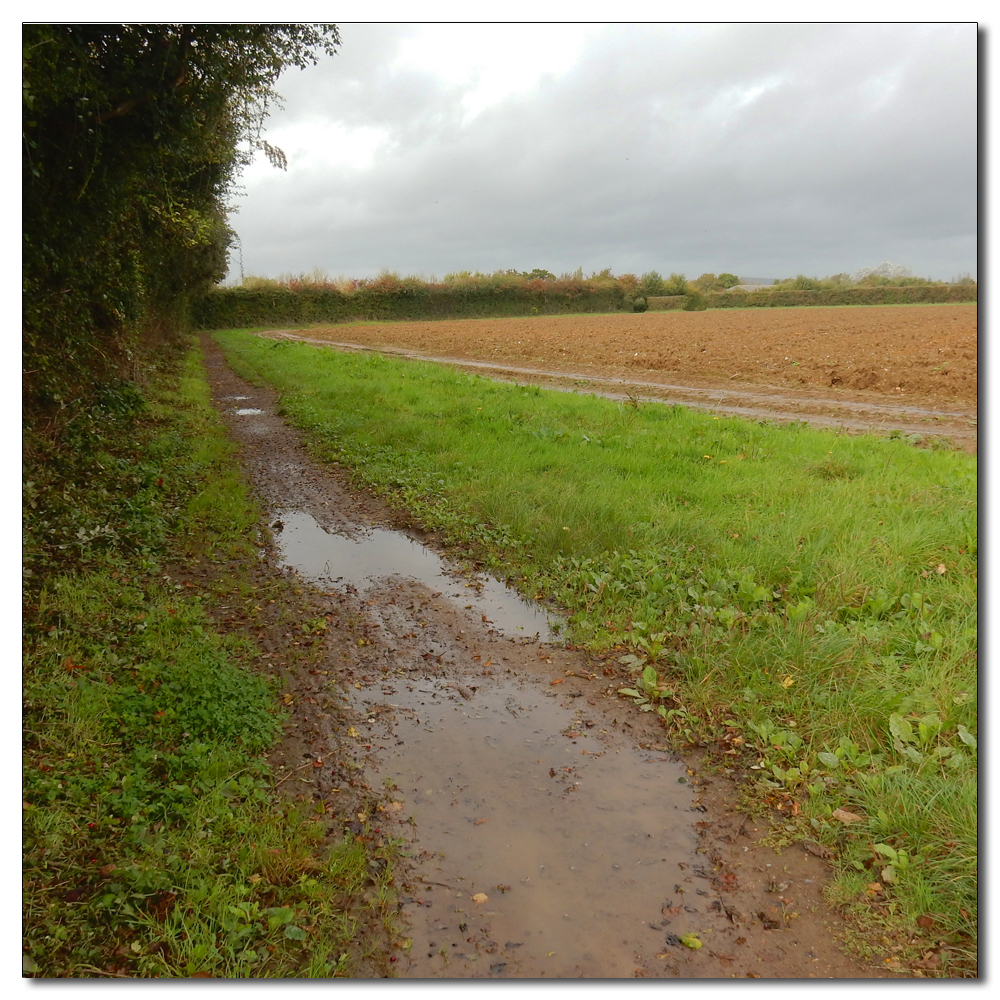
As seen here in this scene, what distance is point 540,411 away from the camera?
11.2 m

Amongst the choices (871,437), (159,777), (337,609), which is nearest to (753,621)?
(337,609)

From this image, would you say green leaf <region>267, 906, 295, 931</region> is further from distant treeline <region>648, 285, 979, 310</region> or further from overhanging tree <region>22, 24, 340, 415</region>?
distant treeline <region>648, 285, 979, 310</region>

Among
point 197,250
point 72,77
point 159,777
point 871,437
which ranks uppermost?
point 197,250

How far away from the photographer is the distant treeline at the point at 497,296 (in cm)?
5094

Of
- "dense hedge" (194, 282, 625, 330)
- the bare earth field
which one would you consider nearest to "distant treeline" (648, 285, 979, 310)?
"dense hedge" (194, 282, 625, 330)

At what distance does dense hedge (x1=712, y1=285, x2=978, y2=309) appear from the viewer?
5431cm

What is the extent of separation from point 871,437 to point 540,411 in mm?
5051

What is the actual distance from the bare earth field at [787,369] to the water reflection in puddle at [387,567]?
4715 mm

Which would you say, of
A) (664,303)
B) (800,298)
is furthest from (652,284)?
(800,298)

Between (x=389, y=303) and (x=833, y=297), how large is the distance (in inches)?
1792

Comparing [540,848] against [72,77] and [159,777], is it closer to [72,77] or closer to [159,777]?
[159,777]

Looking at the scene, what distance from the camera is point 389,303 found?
58094mm

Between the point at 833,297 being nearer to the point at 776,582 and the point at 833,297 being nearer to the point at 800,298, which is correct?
the point at 800,298

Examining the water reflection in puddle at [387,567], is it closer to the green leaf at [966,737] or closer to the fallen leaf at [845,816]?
the fallen leaf at [845,816]
